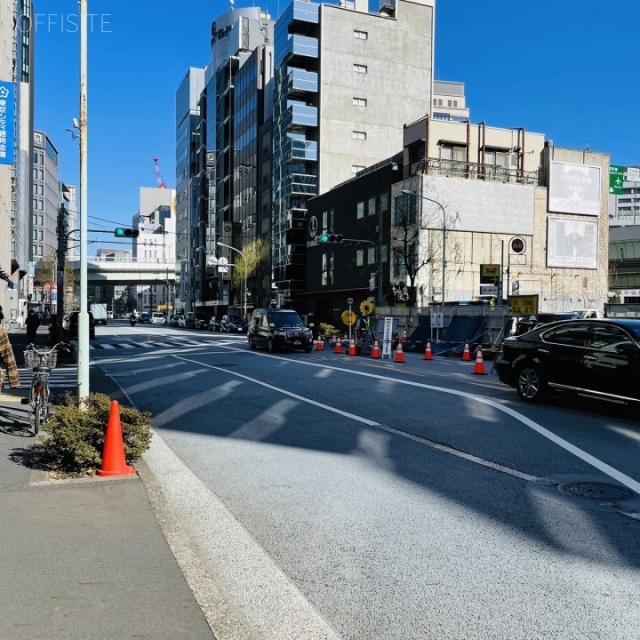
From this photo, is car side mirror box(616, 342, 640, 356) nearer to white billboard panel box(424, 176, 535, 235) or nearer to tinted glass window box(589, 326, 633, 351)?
tinted glass window box(589, 326, 633, 351)

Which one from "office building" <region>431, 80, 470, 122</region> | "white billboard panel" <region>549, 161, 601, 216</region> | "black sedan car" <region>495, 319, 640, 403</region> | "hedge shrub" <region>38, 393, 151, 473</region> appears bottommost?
"hedge shrub" <region>38, 393, 151, 473</region>

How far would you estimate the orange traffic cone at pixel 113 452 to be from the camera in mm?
6203

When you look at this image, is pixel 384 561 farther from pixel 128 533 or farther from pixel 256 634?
pixel 128 533

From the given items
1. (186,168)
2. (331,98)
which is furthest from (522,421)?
(186,168)

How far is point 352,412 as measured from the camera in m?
10.5

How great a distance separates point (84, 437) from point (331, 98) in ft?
221

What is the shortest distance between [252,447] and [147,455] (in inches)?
52.4

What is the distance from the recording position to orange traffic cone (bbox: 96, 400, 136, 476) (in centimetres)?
620

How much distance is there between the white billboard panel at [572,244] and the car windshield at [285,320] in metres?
32.5

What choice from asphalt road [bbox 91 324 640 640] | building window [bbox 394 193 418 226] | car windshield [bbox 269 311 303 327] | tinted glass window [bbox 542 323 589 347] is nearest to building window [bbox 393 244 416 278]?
building window [bbox 394 193 418 226]

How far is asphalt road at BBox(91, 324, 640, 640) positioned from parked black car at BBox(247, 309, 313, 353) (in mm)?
15478

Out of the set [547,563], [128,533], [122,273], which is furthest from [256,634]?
[122,273]

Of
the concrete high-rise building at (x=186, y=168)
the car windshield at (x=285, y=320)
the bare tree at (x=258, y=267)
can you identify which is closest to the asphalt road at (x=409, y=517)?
the car windshield at (x=285, y=320)

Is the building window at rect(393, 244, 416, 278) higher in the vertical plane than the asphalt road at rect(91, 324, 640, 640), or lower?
higher
